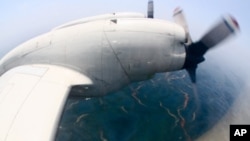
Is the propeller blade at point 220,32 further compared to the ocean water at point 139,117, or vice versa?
the ocean water at point 139,117

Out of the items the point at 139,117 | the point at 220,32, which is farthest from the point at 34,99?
the point at 139,117

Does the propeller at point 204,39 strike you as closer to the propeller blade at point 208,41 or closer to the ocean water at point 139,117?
the propeller blade at point 208,41

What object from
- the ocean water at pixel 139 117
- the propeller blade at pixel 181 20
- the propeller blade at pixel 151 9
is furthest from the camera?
the ocean water at pixel 139 117

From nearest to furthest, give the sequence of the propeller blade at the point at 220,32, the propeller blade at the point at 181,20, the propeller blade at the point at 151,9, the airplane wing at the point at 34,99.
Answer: the airplane wing at the point at 34,99 → the propeller blade at the point at 220,32 → the propeller blade at the point at 181,20 → the propeller blade at the point at 151,9

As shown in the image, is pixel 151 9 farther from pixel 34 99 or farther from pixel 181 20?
pixel 34 99

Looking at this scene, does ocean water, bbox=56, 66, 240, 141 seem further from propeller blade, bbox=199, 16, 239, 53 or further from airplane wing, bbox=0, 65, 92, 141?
propeller blade, bbox=199, 16, 239, 53

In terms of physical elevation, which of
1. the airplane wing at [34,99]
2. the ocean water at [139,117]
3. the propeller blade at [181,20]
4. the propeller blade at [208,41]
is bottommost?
the ocean water at [139,117]

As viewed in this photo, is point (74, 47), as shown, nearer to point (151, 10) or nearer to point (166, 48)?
point (166, 48)

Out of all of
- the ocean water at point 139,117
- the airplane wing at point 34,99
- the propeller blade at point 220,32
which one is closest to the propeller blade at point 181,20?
the propeller blade at point 220,32
